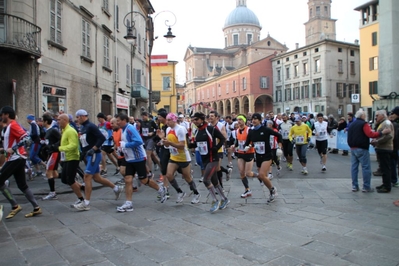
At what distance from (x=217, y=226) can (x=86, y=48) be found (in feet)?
45.4

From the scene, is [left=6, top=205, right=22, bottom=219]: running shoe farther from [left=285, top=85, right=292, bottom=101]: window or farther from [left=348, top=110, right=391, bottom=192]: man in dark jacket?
[left=285, top=85, right=292, bottom=101]: window

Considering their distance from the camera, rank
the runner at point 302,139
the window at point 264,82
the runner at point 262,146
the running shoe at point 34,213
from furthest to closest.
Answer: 1. the window at point 264,82
2. the runner at point 302,139
3. the runner at point 262,146
4. the running shoe at point 34,213

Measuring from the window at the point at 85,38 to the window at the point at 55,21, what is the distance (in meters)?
2.25

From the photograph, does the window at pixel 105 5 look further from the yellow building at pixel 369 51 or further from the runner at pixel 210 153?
the yellow building at pixel 369 51

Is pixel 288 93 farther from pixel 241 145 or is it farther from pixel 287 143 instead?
pixel 241 145

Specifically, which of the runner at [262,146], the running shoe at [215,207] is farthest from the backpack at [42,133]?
the runner at [262,146]

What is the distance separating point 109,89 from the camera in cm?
2017

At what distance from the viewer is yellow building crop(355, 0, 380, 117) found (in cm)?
4231

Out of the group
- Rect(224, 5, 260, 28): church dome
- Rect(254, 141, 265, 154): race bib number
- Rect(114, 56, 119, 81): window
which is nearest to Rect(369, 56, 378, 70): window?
Rect(114, 56, 119, 81): window

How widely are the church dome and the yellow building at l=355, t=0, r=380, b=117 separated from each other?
42.5 m

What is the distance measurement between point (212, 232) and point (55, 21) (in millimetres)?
12003

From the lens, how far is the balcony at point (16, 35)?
11.1 meters

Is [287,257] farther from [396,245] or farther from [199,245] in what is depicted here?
[396,245]

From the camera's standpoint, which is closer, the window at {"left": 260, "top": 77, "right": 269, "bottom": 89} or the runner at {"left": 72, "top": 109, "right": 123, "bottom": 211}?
the runner at {"left": 72, "top": 109, "right": 123, "bottom": 211}
